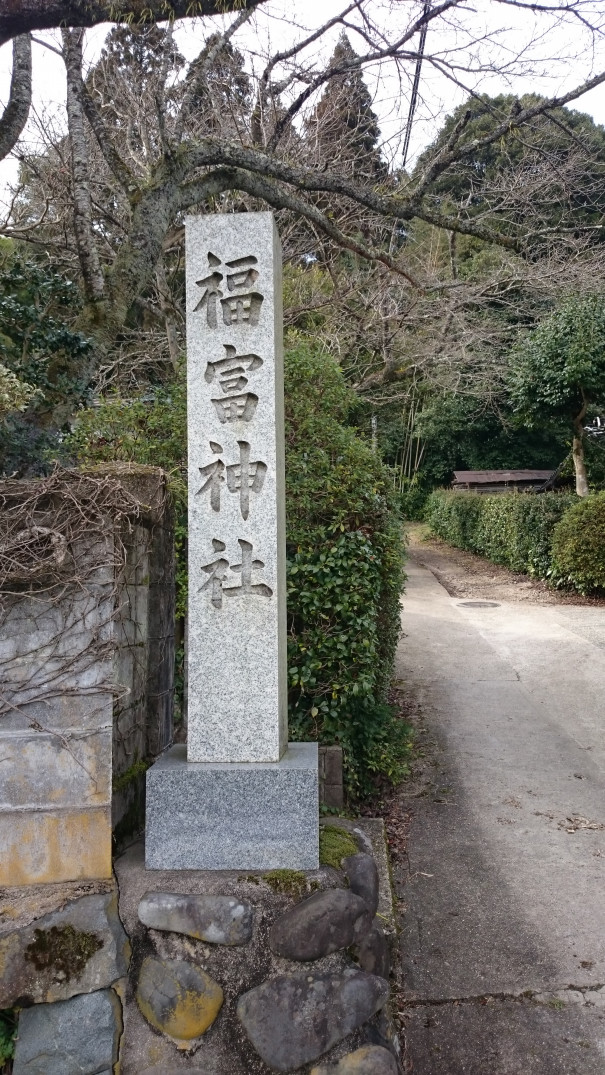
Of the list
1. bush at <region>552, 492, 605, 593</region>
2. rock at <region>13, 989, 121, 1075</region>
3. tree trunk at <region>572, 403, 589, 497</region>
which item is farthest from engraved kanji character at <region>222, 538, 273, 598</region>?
tree trunk at <region>572, 403, 589, 497</region>

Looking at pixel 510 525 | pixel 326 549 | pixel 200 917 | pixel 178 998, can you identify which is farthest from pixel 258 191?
pixel 510 525

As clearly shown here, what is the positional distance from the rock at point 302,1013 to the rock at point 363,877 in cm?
34

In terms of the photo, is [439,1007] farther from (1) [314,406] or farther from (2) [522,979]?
(1) [314,406]

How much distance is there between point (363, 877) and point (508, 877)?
4.87 ft

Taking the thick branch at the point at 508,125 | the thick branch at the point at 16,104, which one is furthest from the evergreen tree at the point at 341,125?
the thick branch at the point at 16,104

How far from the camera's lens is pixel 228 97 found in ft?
27.5

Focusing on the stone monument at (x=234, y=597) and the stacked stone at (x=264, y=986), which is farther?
the stone monument at (x=234, y=597)

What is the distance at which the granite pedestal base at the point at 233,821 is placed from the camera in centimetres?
290

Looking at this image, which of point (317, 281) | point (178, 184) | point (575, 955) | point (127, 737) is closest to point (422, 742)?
point (575, 955)

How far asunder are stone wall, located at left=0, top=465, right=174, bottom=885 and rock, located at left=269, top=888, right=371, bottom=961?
28.5 inches

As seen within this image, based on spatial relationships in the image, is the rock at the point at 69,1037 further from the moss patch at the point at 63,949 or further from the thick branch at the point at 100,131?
the thick branch at the point at 100,131

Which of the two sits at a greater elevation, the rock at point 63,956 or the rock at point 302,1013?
the rock at point 63,956

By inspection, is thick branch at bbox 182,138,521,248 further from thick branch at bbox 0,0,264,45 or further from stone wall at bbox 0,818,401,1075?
stone wall at bbox 0,818,401,1075

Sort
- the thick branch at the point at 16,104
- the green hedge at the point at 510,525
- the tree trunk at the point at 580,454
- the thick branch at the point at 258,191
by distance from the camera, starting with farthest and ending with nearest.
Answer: the tree trunk at the point at 580,454
the green hedge at the point at 510,525
the thick branch at the point at 258,191
the thick branch at the point at 16,104
